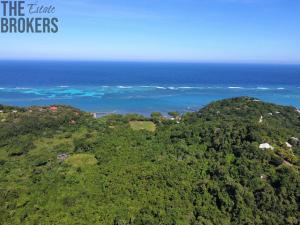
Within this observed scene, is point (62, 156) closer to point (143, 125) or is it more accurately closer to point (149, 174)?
point (149, 174)

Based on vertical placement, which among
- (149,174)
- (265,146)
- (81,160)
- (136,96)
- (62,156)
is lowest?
(62,156)

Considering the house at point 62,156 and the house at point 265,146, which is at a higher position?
the house at point 265,146

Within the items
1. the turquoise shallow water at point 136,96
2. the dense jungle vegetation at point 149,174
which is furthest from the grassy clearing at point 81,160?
the turquoise shallow water at point 136,96

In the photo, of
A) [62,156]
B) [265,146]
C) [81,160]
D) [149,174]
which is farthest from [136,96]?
[149,174]

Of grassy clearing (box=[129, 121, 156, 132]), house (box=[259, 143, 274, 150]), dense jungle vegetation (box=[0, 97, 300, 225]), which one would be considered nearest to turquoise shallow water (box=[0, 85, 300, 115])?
grassy clearing (box=[129, 121, 156, 132])

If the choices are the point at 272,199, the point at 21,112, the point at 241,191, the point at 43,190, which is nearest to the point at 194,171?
the point at 241,191

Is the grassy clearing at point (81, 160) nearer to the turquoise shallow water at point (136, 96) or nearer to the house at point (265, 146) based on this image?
the house at point (265, 146)

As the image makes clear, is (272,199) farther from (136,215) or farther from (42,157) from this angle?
(42,157)
